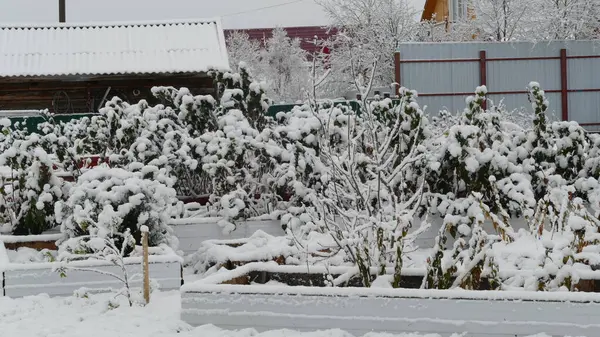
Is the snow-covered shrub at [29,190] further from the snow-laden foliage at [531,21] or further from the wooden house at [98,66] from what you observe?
the snow-laden foliage at [531,21]

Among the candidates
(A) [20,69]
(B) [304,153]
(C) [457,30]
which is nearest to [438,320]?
(B) [304,153]

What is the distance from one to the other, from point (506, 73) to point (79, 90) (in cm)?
955

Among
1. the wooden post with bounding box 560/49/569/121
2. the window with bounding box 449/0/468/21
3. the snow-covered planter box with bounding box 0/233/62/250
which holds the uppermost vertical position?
the window with bounding box 449/0/468/21

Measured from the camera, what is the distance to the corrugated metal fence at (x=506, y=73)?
1828 centimetres

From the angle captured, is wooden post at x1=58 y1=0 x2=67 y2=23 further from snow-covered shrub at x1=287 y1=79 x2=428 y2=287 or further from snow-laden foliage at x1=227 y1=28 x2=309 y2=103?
snow-covered shrub at x1=287 y1=79 x2=428 y2=287

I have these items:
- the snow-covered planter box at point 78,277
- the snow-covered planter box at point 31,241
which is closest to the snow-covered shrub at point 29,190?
the snow-covered planter box at point 31,241

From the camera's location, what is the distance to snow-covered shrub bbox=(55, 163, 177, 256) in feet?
22.0

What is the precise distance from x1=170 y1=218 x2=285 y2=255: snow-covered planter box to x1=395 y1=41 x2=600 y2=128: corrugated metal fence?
Result: 10608 mm

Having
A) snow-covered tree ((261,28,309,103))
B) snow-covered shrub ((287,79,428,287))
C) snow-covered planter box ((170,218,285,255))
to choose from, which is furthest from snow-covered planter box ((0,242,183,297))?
snow-covered tree ((261,28,309,103))

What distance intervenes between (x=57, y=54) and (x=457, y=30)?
44.5 feet

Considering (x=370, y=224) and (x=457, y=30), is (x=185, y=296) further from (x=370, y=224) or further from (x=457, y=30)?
(x=457, y=30)

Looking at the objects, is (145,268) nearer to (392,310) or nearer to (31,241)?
(392,310)

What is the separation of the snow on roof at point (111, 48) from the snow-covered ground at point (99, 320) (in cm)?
1257

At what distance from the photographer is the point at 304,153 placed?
27.3ft
